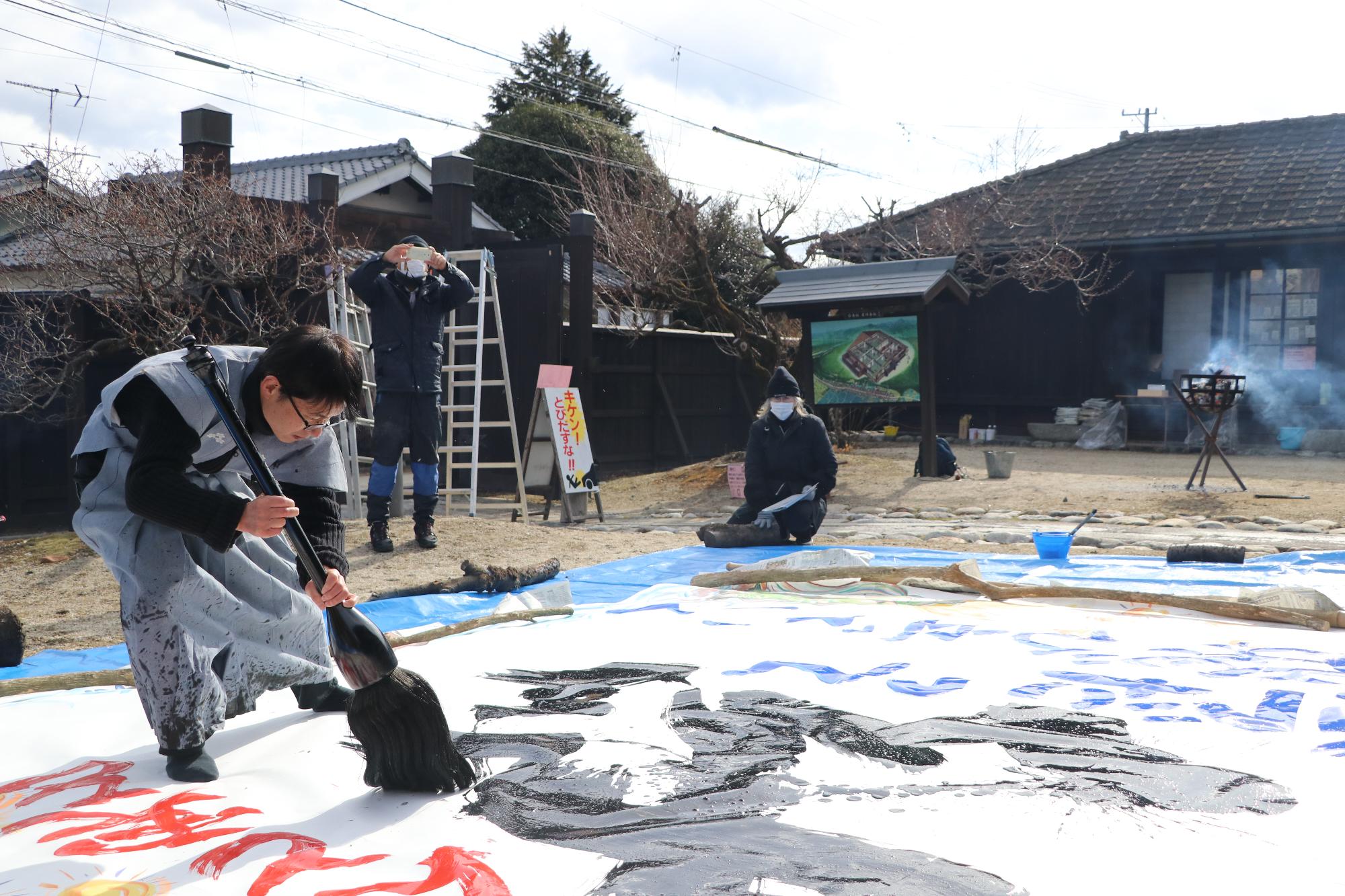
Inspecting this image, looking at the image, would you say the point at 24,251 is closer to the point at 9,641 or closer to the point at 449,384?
the point at 449,384

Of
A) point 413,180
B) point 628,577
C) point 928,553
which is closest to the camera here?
point 628,577

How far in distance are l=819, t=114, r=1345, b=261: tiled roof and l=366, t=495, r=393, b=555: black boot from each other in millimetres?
8662

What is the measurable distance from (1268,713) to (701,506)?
6683 mm

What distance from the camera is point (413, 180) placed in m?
16.3

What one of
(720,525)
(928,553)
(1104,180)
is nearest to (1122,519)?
(928,553)

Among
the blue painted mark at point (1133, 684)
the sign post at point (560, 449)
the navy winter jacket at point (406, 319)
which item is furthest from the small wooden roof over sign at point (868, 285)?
the blue painted mark at point (1133, 684)

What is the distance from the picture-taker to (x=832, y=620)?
3818mm

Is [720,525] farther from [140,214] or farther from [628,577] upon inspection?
[140,214]

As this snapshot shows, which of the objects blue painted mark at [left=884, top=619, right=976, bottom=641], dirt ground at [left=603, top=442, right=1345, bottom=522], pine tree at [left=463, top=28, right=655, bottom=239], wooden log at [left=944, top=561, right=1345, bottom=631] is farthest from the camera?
pine tree at [left=463, top=28, right=655, bottom=239]

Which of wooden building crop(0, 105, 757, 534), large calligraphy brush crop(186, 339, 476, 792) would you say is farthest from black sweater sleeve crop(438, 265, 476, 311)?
large calligraphy brush crop(186, 339, 476, 792)

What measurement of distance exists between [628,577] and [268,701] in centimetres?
234

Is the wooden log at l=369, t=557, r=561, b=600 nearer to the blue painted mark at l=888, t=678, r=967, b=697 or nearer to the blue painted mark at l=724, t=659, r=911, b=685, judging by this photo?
the blue painted mark at l=724, t=659, r=911, b=685

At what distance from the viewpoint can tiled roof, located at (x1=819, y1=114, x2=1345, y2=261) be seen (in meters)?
12.9

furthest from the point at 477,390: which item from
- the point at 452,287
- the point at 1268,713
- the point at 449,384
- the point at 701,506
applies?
the point at 1268,713
